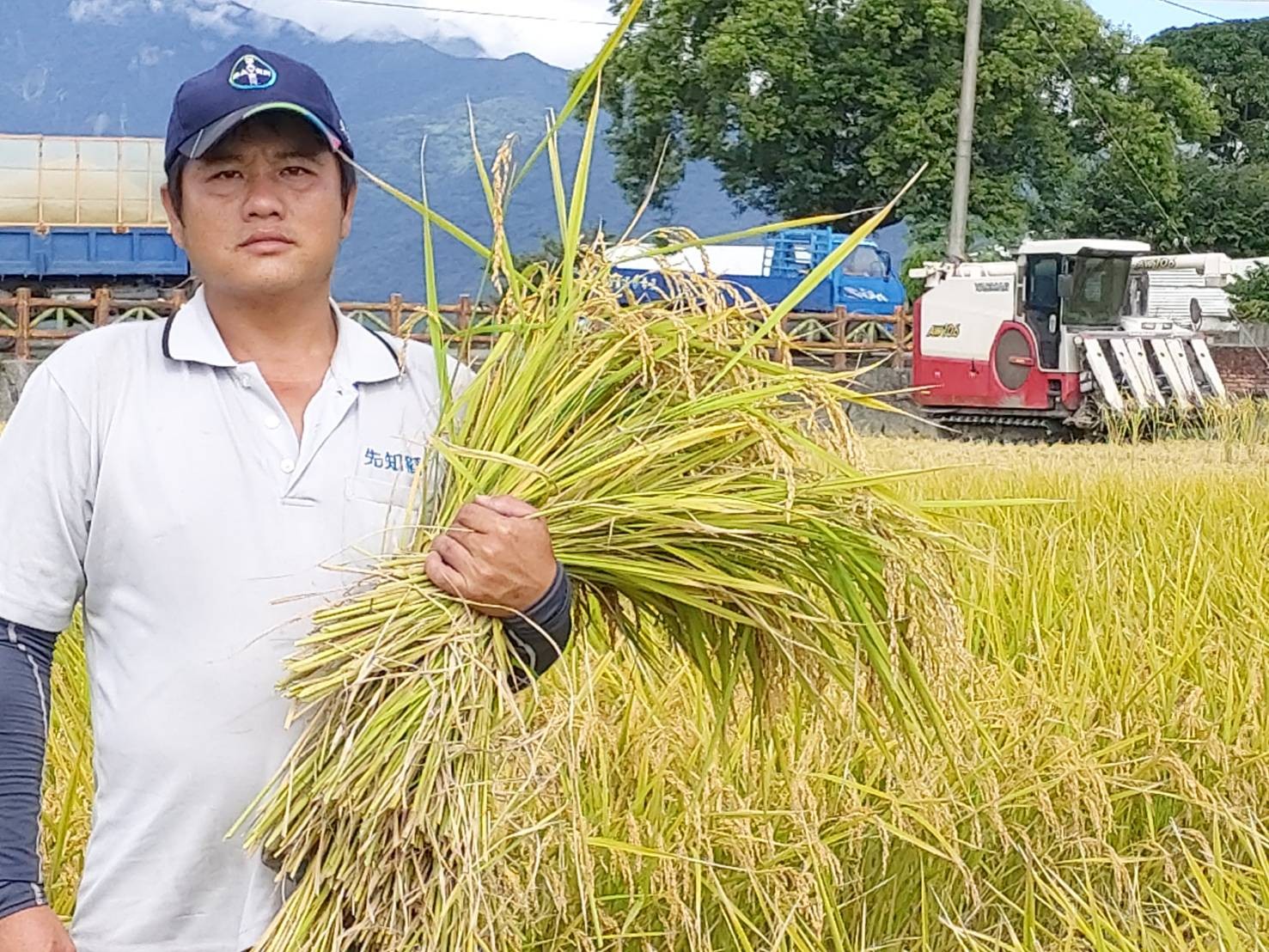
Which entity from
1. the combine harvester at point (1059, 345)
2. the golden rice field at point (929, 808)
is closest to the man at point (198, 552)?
the golden rice field at point (929, 808)

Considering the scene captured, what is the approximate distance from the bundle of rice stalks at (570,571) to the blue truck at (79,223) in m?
18.1

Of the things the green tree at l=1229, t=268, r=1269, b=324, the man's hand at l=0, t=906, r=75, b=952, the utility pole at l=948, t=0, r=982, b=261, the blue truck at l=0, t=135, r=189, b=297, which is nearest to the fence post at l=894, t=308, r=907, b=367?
the utility pole at l=948, t=0, r=982, b=261

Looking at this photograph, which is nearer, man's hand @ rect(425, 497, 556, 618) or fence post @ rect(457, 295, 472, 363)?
man's hand @ rect(425, 497, 556, 618)

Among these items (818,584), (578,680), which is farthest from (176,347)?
(578,680)

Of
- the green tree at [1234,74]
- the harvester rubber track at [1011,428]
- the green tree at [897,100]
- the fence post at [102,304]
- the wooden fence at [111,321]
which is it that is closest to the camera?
the harvester rubber track at [1011,428]

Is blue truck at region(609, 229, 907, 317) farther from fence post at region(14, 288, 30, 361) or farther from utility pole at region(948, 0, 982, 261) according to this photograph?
fence post at region(14, 288, 30, 361)

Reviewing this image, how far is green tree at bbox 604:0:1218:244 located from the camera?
85.0 ft

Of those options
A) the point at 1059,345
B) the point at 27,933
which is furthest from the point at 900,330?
the point at 27,933

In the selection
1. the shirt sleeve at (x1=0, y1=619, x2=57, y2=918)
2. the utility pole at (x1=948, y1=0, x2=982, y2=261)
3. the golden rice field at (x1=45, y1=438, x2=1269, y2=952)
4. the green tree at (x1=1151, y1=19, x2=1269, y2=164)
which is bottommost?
the golden rice field at (x1=45, y1=438, x2=1269, y2=952)

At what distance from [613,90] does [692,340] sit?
25.9 metres

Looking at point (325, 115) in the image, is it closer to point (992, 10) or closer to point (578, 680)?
point (578, 680)

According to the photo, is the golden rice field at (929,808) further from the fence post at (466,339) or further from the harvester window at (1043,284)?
the harvester window at (1043,284)

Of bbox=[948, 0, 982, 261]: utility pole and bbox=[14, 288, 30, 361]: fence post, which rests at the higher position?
bbox=[948, 0, 982, 261]: utility pole

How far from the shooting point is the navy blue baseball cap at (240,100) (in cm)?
150
